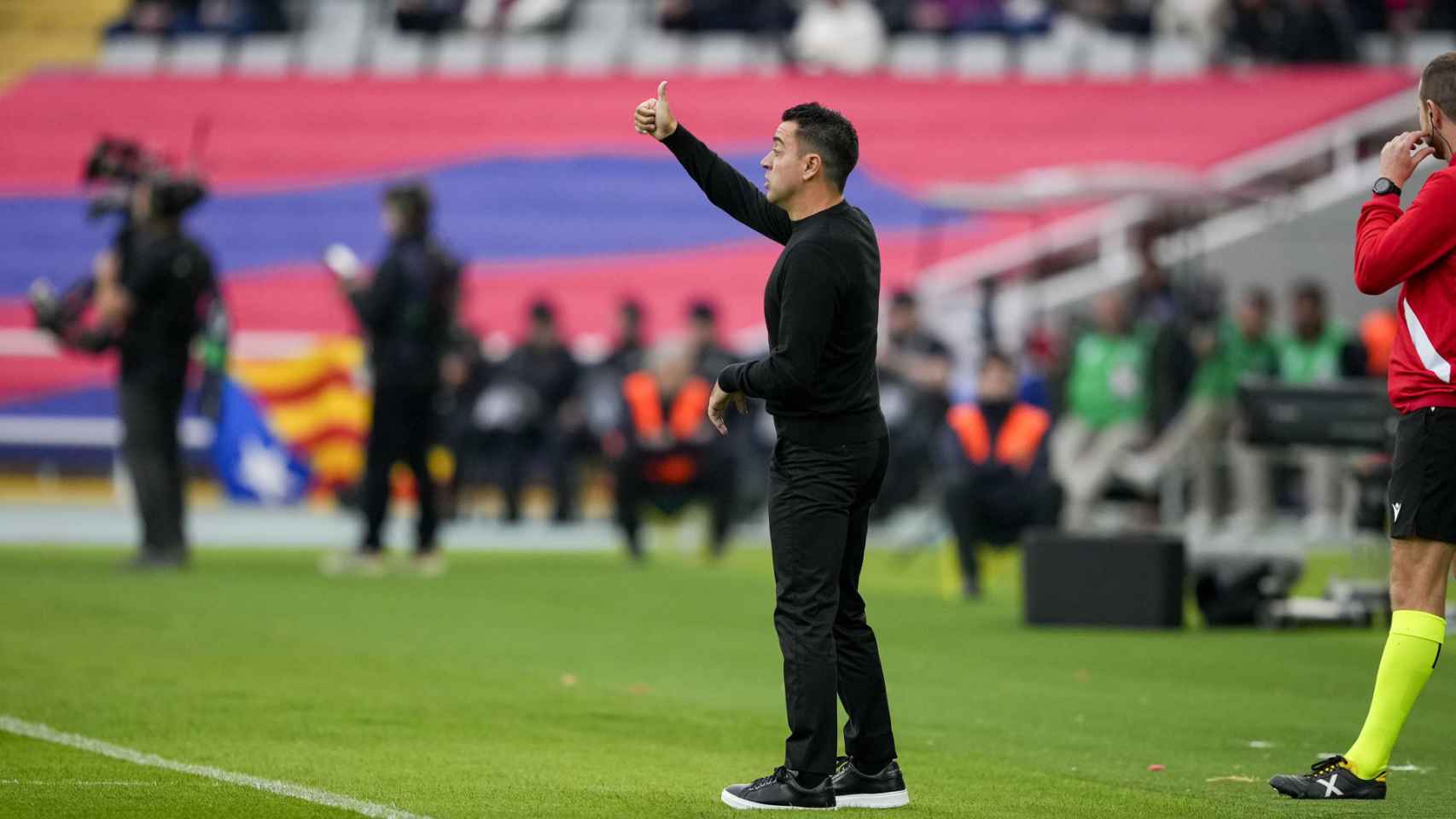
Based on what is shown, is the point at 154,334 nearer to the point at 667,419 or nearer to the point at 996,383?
the point at 667,419

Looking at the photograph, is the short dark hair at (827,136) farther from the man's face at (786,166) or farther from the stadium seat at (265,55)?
the stadium seat at (265,55)

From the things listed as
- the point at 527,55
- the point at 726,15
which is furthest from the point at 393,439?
the point at 527,55

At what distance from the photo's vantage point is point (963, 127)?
3194 centimetres

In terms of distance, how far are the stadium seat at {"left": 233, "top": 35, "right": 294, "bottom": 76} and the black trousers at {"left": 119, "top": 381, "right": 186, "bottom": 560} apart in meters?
20.9

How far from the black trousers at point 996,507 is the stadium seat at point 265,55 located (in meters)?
23.3

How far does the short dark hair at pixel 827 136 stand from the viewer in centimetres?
634

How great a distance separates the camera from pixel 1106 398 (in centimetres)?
1922

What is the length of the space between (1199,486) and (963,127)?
11749 millimetres

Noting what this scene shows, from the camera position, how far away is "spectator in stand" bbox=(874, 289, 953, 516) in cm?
1970

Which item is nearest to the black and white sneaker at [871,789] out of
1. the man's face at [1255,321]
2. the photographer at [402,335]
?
the photographer at [402,335]

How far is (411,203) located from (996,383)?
4.19 m

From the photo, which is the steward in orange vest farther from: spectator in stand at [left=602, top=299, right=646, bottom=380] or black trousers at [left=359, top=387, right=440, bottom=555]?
spectator in stand at [left=602, top=299, right=646, bottom=380]

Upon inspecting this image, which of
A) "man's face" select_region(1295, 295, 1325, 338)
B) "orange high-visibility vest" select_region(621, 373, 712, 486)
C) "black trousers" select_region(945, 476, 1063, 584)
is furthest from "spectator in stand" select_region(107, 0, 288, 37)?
"black trousers" select_region(945, 476, 1063, 584)

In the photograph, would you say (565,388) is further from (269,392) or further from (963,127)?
(963,127)
